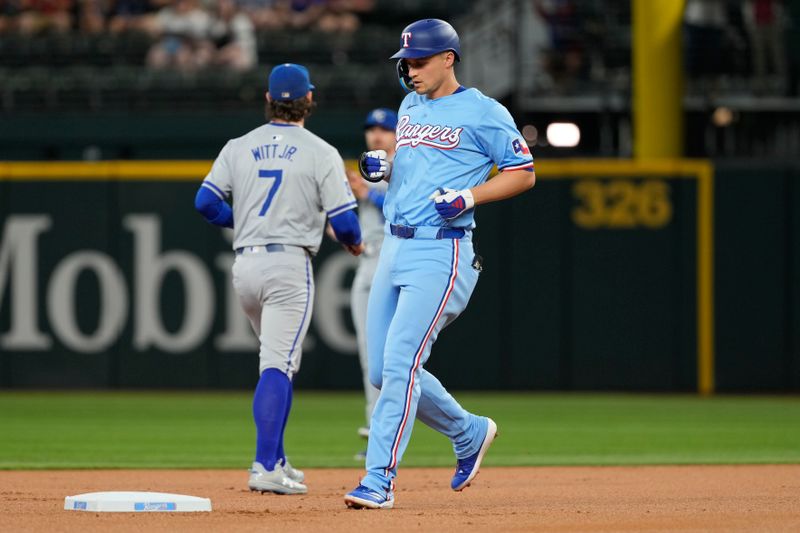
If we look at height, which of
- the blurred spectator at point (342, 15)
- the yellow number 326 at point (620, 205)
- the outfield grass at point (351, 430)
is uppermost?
the blurred spectator at point (342, 15)

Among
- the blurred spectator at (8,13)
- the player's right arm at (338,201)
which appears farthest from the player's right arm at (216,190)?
the blurred spectator at (8,13)

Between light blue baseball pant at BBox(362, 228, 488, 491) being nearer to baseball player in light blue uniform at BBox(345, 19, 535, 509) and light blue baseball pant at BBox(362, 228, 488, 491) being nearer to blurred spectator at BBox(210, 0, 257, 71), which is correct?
baseball player in light blue uniform at BBox(345, 19, 535, 509)

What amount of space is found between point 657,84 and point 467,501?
28.4 ft

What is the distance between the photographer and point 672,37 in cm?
1389

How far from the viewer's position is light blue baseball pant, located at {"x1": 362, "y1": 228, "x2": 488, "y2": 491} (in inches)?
212

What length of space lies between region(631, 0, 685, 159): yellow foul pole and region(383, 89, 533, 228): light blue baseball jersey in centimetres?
854

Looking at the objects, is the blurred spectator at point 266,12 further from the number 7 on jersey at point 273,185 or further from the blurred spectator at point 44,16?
the number 7 on jersey at point 273,185

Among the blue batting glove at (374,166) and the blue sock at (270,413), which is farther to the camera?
the blue sock at (270,413)

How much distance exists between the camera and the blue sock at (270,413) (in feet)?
20.3

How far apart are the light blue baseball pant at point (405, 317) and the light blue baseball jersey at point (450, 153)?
0.38ft

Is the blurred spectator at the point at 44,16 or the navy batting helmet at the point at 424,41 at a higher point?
the blurred spectator at the point at 44,16

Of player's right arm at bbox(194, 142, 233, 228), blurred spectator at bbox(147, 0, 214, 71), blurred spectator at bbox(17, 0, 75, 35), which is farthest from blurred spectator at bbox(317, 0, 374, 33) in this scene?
player's right arm at bbox(194, 142, 233, 228)

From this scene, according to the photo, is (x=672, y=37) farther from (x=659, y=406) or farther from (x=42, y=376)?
(x=42, y=376)

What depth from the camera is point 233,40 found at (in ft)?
54.3
